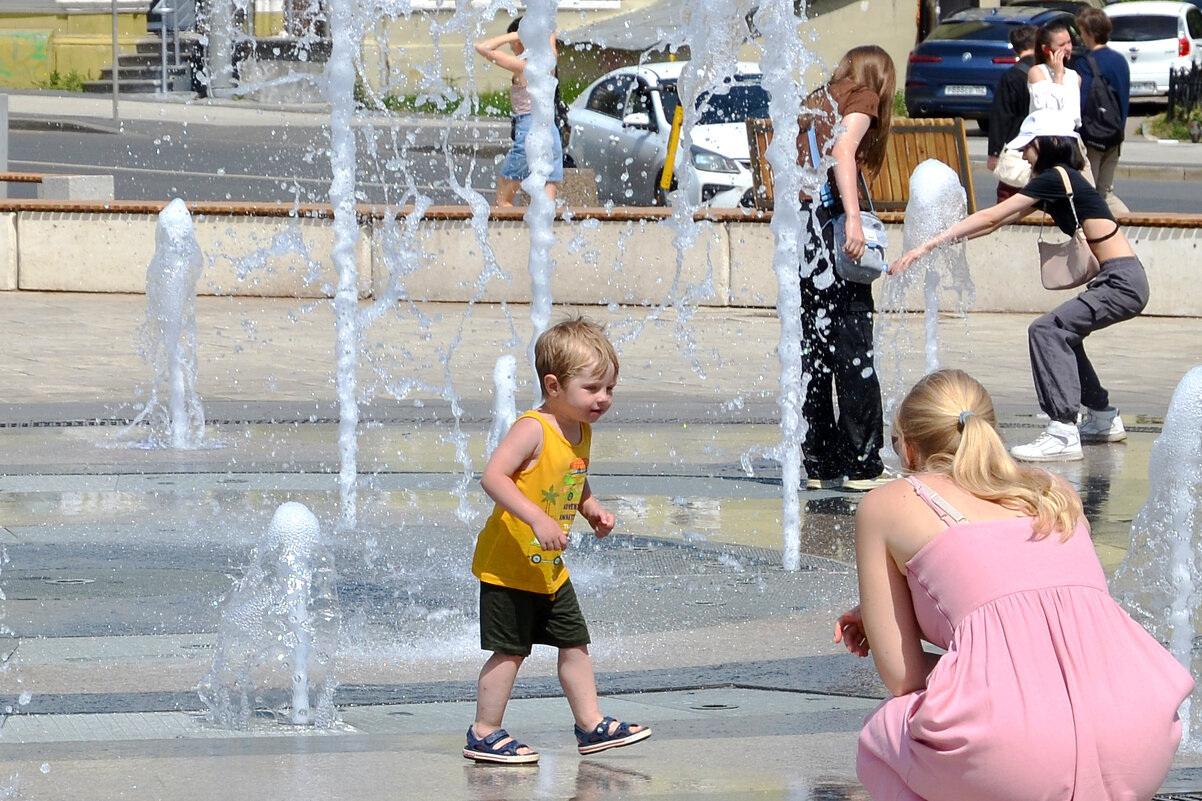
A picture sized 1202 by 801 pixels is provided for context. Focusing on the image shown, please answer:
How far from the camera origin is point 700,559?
6.45 m

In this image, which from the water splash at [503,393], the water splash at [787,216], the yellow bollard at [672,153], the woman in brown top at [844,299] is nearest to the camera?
the water splash at [503,393]

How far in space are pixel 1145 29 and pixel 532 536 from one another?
2699cm

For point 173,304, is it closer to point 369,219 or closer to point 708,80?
point 369,219

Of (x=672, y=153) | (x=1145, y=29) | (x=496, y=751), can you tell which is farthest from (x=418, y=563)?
(x=1145, y=29)

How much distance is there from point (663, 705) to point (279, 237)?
190 inches

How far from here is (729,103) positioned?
58.4 ft

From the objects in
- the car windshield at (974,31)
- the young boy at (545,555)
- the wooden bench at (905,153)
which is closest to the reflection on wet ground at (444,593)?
the young boy at (545,555)

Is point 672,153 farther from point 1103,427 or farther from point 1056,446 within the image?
point 1056,446

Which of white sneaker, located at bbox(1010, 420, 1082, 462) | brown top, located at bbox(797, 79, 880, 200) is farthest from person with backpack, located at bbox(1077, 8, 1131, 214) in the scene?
brown top, located at bbox(797, 79, 880, 200)

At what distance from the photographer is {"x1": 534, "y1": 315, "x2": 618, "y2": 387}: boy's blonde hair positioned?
13.8 ft

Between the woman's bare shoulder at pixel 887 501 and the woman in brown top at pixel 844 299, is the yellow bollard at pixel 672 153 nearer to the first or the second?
the woman in brown top at pixel 844 299

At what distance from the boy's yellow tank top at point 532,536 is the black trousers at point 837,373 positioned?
337cm

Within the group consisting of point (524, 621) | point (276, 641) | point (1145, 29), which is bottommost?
Answer: point (276, 641)

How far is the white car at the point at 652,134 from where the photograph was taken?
16688 millimetres
